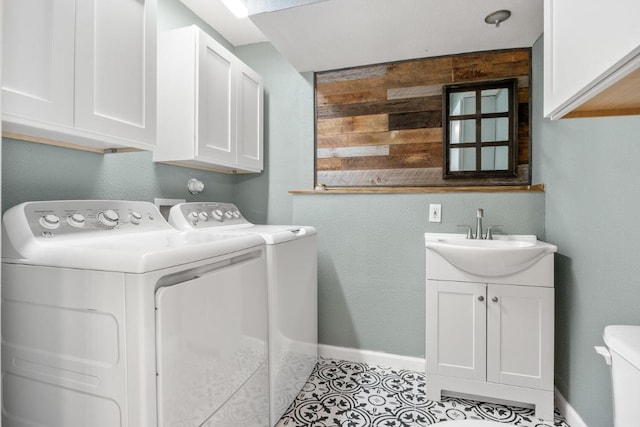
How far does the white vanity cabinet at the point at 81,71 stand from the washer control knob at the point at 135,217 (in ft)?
1.09

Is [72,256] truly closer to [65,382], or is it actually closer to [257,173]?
[65,382]

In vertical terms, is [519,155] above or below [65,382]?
above

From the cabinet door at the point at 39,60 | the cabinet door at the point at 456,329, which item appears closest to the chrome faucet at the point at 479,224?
the cabinet door at the point at 456,329

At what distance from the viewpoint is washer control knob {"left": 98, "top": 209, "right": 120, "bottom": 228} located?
138cm

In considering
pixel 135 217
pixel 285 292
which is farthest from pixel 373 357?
pixel 135 217

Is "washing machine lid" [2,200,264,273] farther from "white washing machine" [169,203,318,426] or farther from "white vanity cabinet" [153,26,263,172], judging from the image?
"white vanity cabinet" [153,26,263,172]

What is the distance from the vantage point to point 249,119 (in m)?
2.33

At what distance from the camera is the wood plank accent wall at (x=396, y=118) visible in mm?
2086

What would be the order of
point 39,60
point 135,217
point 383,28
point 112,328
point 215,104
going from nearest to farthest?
point 112,328
point 39,60
point 135,217
point 383,28
point 215,104

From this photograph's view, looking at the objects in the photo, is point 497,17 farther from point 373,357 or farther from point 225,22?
point 373,357

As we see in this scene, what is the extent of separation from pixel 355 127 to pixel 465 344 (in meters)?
1.57

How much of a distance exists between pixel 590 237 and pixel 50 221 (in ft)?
7.33

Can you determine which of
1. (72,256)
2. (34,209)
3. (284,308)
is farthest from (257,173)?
(72,256)

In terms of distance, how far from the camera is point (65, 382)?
0.97 metres
